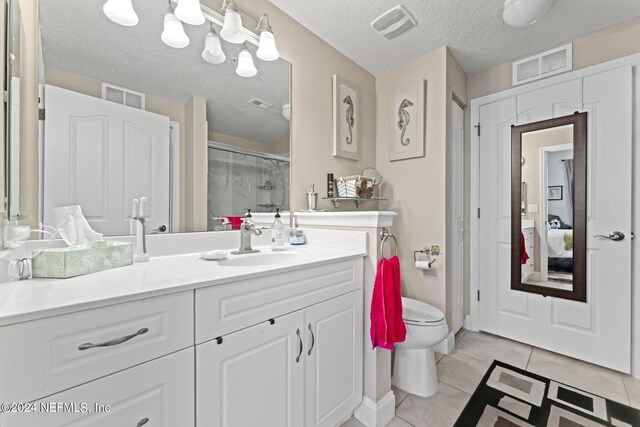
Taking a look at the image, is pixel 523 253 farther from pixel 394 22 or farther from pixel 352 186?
pixel 394 22

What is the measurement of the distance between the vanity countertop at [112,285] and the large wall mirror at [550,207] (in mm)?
2089

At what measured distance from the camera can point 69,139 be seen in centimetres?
110

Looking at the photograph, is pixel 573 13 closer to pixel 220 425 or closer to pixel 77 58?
pixel 77 58

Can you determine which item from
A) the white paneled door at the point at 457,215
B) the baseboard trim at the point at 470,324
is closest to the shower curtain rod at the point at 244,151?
the white paneled door at the point at 457,215

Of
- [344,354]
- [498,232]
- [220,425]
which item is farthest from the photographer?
[498,232]

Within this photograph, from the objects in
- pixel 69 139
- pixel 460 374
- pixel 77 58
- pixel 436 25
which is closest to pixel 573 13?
pixel 436 25

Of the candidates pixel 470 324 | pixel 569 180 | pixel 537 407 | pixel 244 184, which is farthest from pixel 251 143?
pixel 470 324

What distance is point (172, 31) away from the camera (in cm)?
134

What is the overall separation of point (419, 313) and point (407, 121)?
161 cm

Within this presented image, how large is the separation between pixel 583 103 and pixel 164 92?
2937mm

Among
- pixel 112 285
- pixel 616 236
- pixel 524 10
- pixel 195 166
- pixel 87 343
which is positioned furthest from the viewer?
pixel 616 236

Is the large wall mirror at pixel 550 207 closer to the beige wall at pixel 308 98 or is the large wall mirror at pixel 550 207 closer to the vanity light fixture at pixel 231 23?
the beige wall at pixel 308 98

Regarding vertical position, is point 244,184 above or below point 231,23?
below

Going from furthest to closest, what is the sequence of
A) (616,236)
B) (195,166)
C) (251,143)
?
1. (616,236)
2. (251,143)
3. (195,166)
